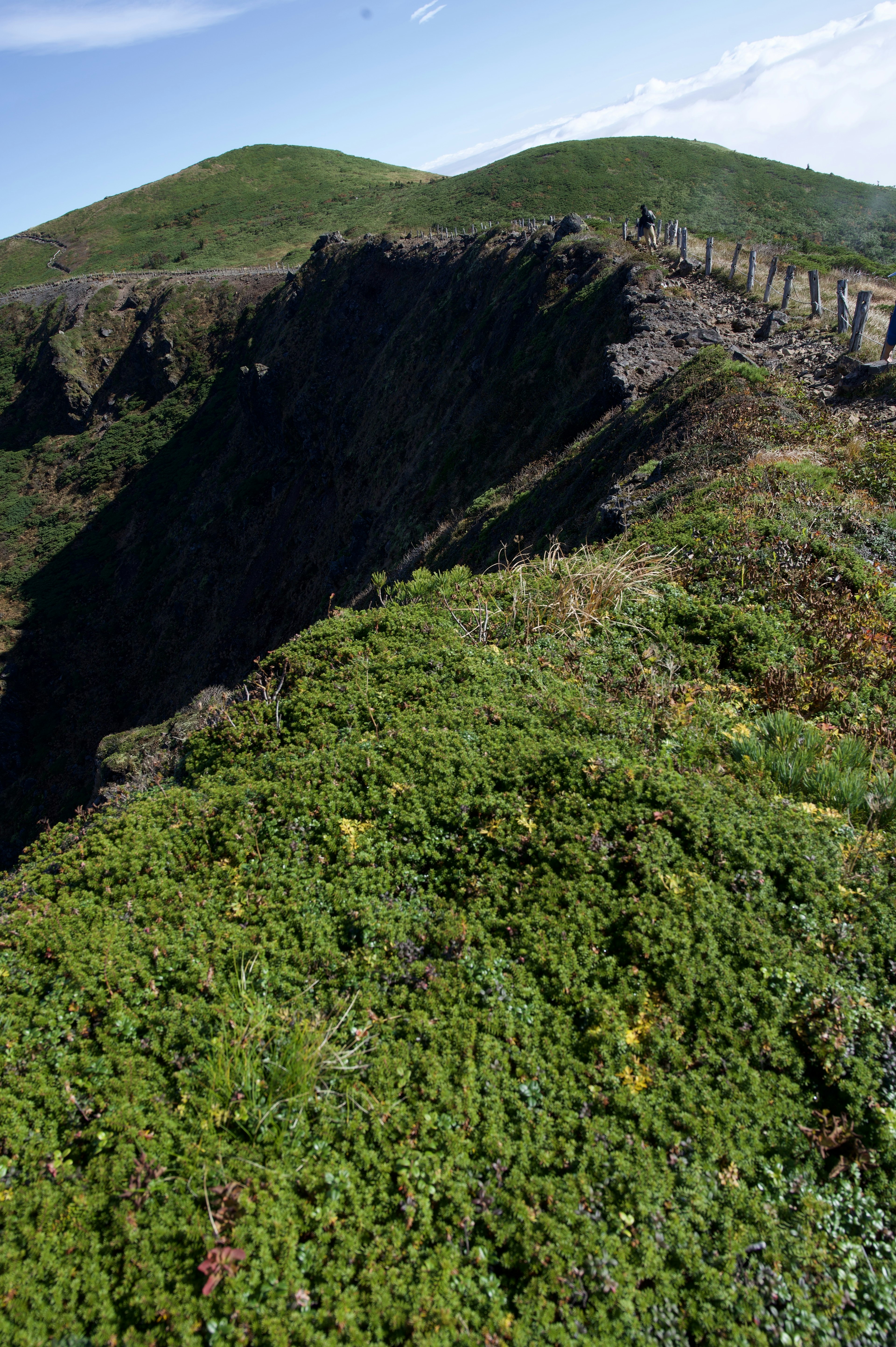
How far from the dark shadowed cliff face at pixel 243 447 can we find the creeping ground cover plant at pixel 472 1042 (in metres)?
17.9

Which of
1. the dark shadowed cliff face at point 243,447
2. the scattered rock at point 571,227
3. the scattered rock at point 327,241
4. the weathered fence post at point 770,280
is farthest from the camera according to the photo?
the scattered rock at point 327,241

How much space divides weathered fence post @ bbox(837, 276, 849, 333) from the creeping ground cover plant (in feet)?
58.2

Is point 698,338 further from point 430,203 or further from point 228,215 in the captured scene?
point 228,215

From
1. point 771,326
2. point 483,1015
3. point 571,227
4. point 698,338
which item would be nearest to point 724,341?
point 698,338

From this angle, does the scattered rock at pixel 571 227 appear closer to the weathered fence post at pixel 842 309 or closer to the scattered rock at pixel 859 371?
the weathered fence post at pixel 842 309

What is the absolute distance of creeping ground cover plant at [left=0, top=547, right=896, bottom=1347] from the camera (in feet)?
11.1

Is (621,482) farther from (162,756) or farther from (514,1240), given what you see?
(514,1240)

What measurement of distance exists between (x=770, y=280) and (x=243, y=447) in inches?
1755

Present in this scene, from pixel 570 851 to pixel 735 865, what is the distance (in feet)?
4.10

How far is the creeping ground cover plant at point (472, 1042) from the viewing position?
134 inches

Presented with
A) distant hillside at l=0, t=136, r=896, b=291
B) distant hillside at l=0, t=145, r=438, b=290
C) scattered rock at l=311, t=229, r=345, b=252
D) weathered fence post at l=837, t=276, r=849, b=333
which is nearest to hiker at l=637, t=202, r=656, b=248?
weathered fence post at l=837, t=276, r=849, b=333

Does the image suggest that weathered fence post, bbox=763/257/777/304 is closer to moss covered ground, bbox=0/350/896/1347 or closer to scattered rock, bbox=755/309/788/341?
scattered rock, bbox=755/309/788/341

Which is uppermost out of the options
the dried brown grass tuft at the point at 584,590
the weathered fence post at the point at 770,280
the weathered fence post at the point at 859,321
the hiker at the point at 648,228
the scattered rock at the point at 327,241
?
the scattered rock at the point at 327,241

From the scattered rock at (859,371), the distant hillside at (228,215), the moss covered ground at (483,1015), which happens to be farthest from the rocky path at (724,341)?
the distant hillside at (228,215)
